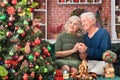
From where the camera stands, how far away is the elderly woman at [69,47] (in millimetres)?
4102

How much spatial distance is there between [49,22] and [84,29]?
3.39 metres

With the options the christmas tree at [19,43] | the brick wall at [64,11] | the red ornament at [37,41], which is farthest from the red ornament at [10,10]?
the brick wall at [64,11]

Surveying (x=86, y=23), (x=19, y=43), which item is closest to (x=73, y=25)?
(x=86, y=23)

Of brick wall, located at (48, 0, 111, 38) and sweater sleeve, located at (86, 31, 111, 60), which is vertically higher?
brick wall, located at (48, 0, 111, 38)

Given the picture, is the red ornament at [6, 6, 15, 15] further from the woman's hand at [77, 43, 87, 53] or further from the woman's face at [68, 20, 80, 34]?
the woman's hand at [77, 43, 87, 53]

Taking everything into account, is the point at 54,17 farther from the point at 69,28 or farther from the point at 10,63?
the point at 10,63

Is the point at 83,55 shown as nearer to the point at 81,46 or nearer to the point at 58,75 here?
the point at 81,46

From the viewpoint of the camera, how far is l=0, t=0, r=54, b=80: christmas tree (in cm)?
332

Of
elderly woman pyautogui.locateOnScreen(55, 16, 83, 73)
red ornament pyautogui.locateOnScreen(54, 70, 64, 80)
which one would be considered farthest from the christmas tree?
elderly woman pyautogui.locateOnScreen(55, 16, 83, 73)

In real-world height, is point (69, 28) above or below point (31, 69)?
above

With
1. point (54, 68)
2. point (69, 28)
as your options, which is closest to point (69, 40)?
point (69, 28)

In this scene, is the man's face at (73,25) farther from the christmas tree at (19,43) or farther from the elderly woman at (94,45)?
the christmas tree at (19,43)

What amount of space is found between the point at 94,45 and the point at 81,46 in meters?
0.18

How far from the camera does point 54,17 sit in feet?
25.0
